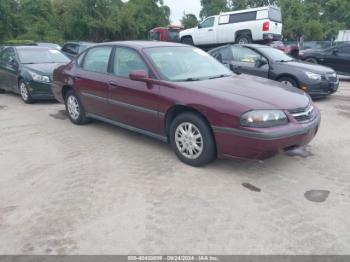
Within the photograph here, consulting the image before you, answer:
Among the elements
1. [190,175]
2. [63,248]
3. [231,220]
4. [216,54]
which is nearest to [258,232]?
[231,220]

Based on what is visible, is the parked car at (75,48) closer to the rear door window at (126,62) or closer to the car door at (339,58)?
the car door at (339,58)

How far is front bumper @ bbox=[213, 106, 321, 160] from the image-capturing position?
4000 millimetres

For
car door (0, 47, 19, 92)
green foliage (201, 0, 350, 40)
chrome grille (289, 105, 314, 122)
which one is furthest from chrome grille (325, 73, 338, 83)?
green foliage (201, 0, 350, 40)

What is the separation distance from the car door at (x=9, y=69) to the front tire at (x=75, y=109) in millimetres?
3054

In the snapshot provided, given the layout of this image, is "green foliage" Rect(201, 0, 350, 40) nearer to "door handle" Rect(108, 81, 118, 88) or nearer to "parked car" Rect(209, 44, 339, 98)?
"parked car" Rect(209, 44, 339, 98)

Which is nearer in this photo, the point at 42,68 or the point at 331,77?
the point at 42,68

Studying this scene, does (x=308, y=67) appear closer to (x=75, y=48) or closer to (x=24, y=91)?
(x=24, y=91)

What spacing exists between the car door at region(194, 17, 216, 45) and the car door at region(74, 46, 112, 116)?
1273 cm

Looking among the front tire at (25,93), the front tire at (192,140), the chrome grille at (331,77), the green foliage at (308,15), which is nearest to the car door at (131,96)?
the front tire at (192,140)

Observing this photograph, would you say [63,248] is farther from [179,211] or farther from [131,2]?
[131,2]

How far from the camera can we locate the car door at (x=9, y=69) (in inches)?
358

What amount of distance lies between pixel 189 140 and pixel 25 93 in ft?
18.8

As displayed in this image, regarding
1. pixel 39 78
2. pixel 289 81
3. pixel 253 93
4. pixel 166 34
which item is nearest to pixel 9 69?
pixel 39 78

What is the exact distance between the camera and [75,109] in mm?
6602
